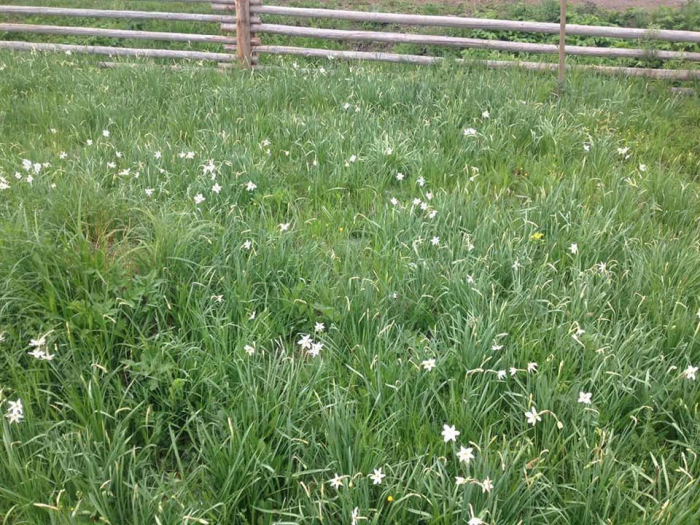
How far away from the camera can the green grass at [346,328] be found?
2.00 metres

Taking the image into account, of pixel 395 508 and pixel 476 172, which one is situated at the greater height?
pixel 476 172

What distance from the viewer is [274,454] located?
208cm

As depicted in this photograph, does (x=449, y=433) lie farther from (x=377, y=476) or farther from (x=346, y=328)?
(x=346, y=328)

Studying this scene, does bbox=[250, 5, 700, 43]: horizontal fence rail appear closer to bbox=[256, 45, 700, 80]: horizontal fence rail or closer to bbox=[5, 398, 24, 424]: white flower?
bbox=[256, 45, 700, 80]: horizontal fence rail

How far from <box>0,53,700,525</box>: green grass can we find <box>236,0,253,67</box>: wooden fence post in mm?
→ 3026

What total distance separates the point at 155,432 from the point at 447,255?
1707mm

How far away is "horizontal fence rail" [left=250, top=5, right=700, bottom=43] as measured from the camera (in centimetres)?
666

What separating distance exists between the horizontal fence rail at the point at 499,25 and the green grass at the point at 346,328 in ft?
8.33

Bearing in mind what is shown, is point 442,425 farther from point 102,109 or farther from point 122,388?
point 102,109

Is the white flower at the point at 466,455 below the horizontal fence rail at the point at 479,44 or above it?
below

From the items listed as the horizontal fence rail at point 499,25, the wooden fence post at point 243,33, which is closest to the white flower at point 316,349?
the horizontal fence rail at point 499,25

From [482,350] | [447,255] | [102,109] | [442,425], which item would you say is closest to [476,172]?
[447,255]

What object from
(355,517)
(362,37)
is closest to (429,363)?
(355,517)

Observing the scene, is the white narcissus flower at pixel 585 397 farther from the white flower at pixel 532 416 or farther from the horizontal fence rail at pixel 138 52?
the horizontal fence rail at pixel 138 52
